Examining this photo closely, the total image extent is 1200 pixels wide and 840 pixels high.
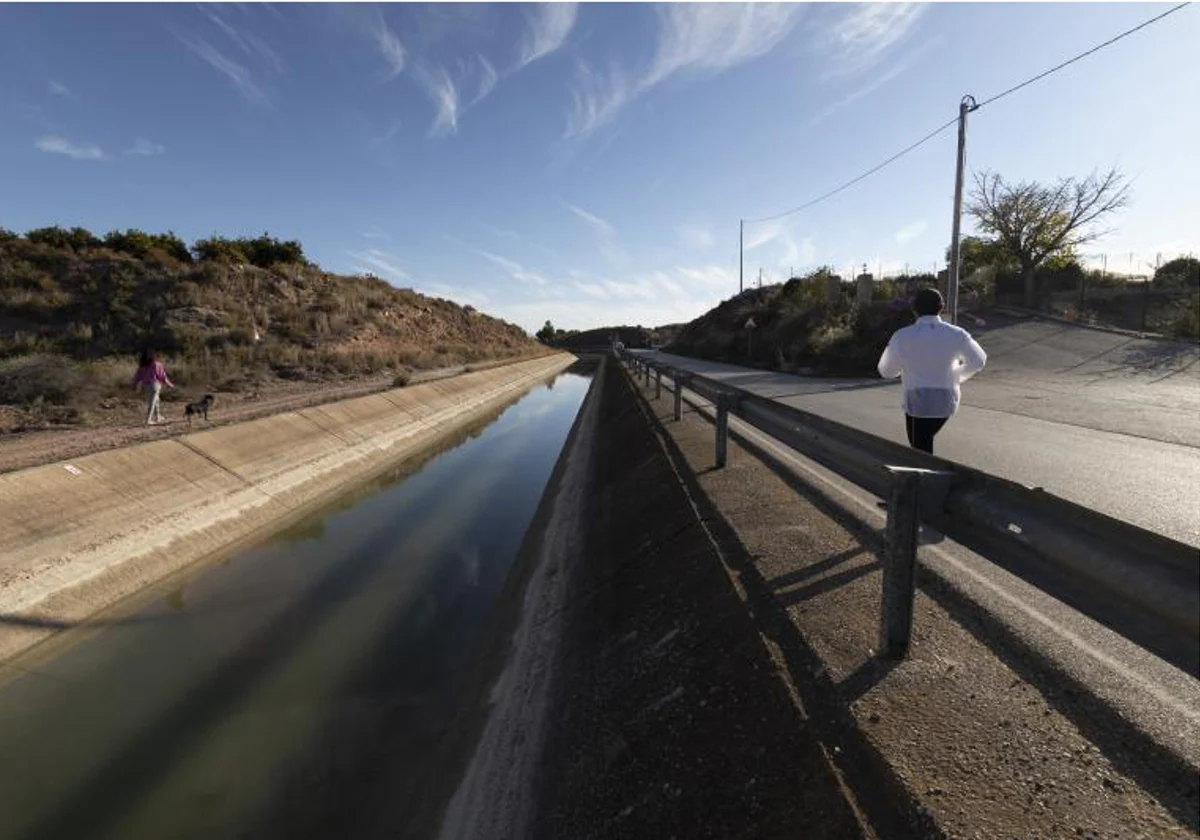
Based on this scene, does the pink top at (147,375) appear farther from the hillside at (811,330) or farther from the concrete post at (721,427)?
the hillside at (811,330)

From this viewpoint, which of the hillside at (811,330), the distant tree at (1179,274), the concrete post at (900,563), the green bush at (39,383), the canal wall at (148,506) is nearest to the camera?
the concrete post at (900,563)

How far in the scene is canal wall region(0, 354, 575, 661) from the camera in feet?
24.3

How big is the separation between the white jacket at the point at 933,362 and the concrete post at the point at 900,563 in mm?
2560

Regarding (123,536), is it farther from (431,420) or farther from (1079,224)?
(1079,224)

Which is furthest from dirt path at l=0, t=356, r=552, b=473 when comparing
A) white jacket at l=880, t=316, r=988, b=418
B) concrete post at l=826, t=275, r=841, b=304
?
concrete post at l=826, t=275, r=841, b=304

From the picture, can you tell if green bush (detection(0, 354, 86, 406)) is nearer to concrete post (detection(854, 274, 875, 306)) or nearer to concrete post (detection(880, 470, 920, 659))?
concrete post (detection(880, 470, 920, 659))

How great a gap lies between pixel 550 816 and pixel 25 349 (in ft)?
112

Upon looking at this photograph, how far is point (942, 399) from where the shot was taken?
5.37 m

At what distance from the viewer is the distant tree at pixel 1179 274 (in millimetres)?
37938

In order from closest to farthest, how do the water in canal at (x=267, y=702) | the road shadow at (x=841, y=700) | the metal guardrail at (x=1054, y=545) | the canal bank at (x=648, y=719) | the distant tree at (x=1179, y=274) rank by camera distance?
1. the metal guardrail at (x=1054, y=545)
2. the road shadow at (x=841, y=700)
3. the canal bank at (x=648, y=719)
4. the water in canal at (x=267, y=702)
5. the distant tree at (x=1179, y=274)

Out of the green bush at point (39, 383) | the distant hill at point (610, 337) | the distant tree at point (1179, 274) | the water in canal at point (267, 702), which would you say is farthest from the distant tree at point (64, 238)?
the distant hill at point (610, 337)

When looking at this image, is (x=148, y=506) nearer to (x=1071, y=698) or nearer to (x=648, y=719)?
(x=648, y=719)

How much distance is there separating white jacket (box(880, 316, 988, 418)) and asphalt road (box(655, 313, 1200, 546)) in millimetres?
1304

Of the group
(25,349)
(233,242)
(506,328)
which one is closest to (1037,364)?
(25,349)
